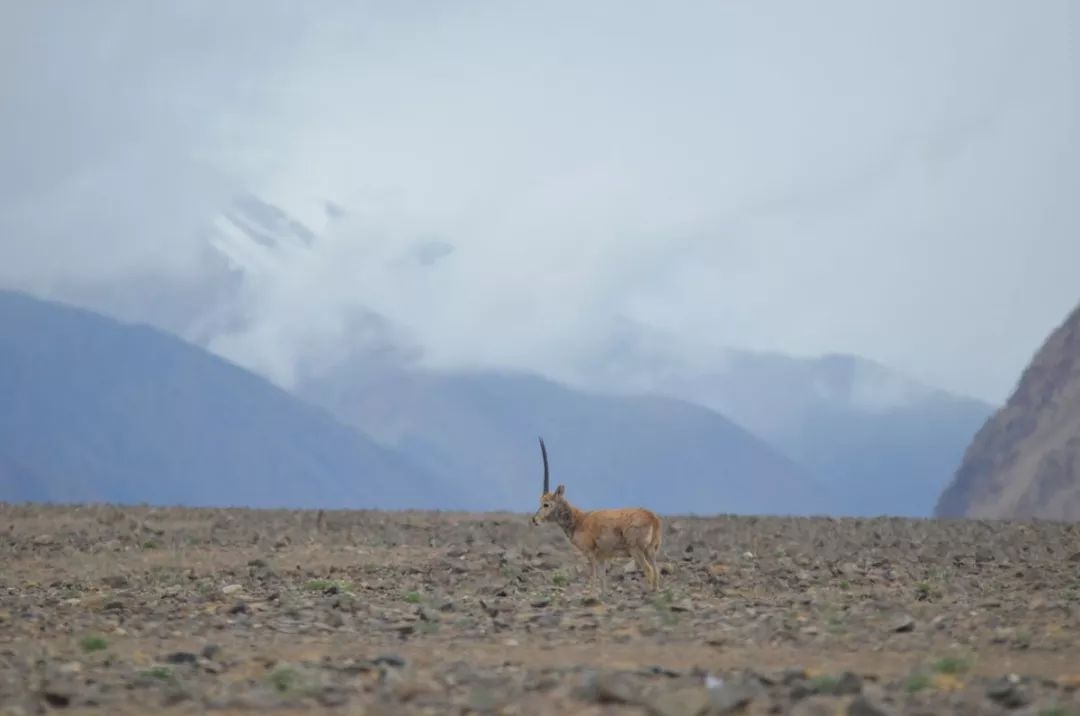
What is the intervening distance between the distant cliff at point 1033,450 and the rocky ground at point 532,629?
47.8 metres

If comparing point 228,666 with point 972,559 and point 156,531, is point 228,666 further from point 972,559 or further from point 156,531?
point 156,531

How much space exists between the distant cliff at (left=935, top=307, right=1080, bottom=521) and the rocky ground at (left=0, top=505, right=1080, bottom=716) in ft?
157

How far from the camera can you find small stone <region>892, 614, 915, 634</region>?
14.7 meters

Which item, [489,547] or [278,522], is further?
[278,522]

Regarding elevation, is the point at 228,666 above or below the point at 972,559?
below

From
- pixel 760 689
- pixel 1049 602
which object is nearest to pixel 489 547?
pixel 1049 602

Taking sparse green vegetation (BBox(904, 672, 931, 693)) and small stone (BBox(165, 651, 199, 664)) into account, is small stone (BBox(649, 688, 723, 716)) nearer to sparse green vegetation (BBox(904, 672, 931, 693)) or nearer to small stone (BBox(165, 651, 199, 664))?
sparse green vegetation (BBox(904, 672, 931, 693))

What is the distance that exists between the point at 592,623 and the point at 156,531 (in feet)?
68.7

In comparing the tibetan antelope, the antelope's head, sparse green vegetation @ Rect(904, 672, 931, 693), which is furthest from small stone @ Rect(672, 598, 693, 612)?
sparse green vegetation @ Rect(904, 672, 931, 693)

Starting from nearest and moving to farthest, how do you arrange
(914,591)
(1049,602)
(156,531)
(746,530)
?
(1049,602)
(914,591)
(156,531)
(746,530)

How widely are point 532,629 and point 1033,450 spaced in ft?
237

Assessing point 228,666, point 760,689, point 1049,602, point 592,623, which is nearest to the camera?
point 760,689

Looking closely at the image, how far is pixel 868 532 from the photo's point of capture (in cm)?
3600

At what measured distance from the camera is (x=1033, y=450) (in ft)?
271
